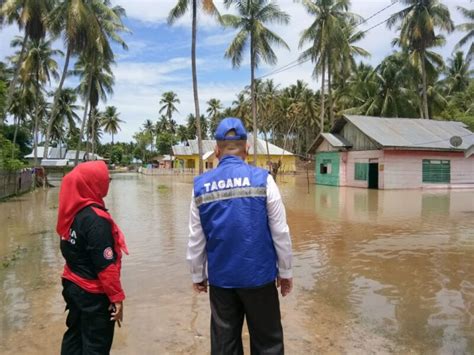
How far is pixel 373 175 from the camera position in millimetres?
28047

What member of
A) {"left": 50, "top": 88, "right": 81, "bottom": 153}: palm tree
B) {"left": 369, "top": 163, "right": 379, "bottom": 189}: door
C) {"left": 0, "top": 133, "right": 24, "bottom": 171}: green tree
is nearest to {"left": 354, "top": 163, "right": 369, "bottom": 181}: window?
{"left": 369, "top": 163, "right": 379, "bottom": 189}: door

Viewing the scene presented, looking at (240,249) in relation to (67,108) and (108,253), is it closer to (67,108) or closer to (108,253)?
(108,253)

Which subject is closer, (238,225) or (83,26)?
(238,225)

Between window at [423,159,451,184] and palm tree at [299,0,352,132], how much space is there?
12558 millimetres

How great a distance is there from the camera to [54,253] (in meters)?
8.70

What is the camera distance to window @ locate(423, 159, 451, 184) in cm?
2762

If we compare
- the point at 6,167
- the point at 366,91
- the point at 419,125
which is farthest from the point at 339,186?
the point at 6,167

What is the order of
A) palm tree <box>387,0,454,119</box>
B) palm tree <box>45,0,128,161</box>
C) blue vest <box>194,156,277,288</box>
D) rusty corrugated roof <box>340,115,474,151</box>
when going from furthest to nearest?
palm tree <box>387,0,454,119</box>
rusty corrugated roof <box>340,115,474,151</box>
palm tree <box>45,0,128,161</box>
blue vest <box>194,156,277,288</box>

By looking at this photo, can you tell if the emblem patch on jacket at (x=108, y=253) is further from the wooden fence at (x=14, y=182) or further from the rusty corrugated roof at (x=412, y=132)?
the rusty corrugated roof at (x=412, y=132)

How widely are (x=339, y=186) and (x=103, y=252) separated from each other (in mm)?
28078

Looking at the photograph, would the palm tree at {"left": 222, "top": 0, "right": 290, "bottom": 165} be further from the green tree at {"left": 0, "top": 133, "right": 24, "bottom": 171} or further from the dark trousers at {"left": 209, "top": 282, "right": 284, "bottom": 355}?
the dark trousers at {"left": 209, "top": 282, "right": 284, "bottom": 355}

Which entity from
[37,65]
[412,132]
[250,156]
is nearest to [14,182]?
[37,65]

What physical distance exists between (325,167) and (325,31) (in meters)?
11.3

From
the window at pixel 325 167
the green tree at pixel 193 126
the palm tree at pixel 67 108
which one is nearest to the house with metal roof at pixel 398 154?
the window at pixel 325 167
